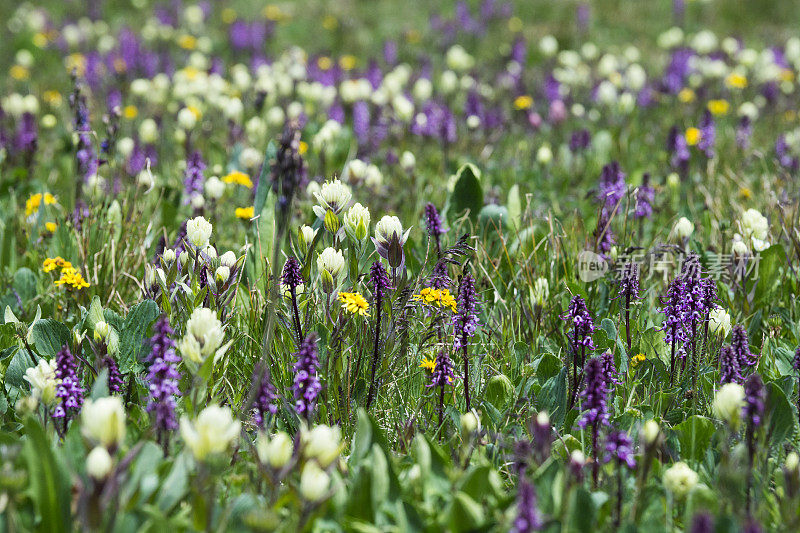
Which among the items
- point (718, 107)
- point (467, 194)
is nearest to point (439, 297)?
point (467, 194)

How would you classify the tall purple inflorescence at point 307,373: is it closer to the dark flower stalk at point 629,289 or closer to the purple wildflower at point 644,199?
the dark flower stalk at point 629,289

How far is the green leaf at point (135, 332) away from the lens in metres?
2.86

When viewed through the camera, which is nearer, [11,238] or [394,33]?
[11,238]

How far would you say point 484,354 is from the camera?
304 cm

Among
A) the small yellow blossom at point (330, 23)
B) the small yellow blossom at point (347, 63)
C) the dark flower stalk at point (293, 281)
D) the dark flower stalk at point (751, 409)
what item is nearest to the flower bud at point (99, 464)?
the dark flower stalk at point (293, 281)

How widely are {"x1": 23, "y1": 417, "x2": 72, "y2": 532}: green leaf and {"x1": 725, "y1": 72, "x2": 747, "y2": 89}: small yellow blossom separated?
7002 millimetres

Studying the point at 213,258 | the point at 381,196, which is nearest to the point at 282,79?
the point at 381,196

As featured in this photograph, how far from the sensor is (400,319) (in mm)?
2881

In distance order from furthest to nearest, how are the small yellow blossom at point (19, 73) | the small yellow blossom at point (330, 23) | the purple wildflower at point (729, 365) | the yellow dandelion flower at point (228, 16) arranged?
the yellow dandelion flower at point (228, 16)
the small yellow blossom at point (330, 23)
the small yellow blossom at point (19, 73)
the purple wildflower at point (729, 365)

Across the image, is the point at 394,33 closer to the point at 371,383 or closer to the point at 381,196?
the point at 381,196

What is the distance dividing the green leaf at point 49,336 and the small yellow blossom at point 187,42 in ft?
23.4

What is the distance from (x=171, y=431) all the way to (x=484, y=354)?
3.95ft

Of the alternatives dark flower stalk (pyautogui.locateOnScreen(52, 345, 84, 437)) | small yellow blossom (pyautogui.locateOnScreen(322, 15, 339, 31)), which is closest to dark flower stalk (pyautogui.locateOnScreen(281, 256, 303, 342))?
dark flower stalk (pyautogui.locateOnScreen(52, 345, 84, 437))

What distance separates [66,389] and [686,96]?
6174 mm
